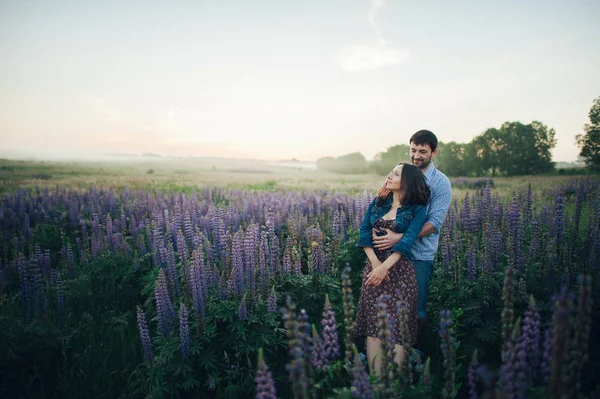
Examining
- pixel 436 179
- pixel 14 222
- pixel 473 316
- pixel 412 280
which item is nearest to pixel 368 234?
pixel 412 280

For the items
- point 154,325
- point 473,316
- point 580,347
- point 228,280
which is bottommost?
point 154,325

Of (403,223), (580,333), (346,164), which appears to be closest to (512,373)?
(580,333)

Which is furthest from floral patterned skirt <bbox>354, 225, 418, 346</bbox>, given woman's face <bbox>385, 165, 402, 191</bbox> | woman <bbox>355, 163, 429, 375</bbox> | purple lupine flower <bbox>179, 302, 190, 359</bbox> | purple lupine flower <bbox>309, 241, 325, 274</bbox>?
purple lupine flower <bbox>179, 302, 190, 359</bbox>

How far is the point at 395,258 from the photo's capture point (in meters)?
4.10

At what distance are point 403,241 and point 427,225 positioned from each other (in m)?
0.67

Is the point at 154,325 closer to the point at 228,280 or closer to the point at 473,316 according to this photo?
the point at 228,280

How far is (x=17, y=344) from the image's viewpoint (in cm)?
408

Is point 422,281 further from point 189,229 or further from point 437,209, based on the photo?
point 189,229

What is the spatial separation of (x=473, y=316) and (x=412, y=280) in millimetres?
1045

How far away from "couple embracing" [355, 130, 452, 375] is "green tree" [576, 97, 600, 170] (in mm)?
41671

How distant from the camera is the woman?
4.00 metres

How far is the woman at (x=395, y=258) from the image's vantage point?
157 inches

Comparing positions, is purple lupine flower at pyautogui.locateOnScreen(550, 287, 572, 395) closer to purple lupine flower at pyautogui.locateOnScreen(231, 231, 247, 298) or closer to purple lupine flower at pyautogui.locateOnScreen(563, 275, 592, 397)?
purple lupine flower at pyautogui.locateOnScreen(563, 275, 592, 397)

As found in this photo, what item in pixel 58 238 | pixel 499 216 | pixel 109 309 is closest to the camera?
pixel 109 309
